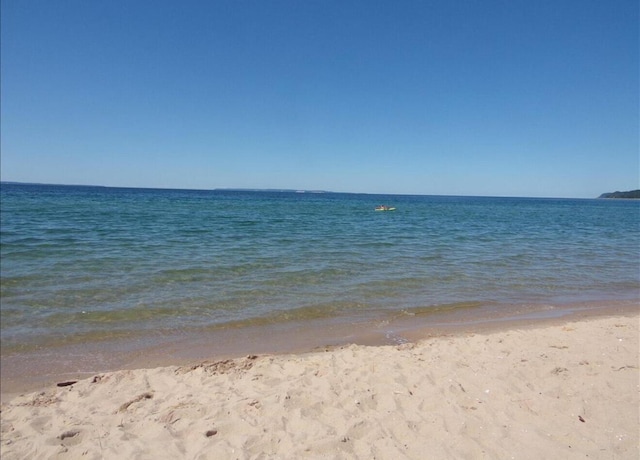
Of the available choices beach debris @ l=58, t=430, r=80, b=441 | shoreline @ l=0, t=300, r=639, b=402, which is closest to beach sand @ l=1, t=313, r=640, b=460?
beach debris @ l=58, t=430, r=80, b=441

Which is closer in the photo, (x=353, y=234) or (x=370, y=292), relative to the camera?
(x=370, y=292)

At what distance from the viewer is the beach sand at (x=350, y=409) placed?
3.15 meters

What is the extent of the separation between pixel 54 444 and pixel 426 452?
10.4ft

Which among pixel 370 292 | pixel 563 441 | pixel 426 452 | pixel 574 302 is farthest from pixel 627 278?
pixel 426 452

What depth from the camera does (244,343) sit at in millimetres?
5762

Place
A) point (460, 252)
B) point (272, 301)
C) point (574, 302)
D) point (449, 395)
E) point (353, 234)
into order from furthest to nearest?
1. point (353, 234)
2. point (460, 252)
3. point (574, 302)
4. point (272, 301)
5. point (449, 395)

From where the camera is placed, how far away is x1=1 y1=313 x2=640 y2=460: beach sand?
315 centimetres

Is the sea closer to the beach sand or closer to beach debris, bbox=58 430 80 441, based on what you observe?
the beach sand

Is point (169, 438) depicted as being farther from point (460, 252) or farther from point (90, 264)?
point (460, 252)

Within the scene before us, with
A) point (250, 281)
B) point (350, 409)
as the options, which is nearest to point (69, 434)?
point (350, 409)

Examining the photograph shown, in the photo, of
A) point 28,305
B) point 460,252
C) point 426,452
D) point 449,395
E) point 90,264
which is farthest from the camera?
point 460,252

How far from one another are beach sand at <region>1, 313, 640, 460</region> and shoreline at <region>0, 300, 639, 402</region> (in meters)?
0.44

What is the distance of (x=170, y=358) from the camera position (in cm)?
519

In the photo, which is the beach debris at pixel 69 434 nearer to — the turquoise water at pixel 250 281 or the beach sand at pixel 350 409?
the beach sand at pixel 350 409
